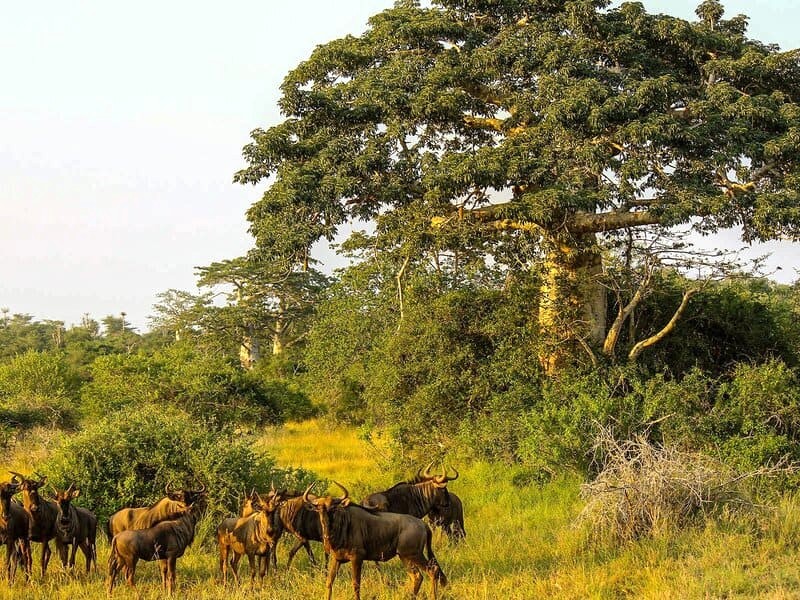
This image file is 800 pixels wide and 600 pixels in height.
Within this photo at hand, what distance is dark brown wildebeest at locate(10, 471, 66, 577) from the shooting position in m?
7.79

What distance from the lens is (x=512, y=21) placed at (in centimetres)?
1598

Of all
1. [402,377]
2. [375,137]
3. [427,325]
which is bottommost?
[402,377]

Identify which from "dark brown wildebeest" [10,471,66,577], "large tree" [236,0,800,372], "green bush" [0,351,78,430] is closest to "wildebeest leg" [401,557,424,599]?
"dark brown wildebeest" [10,471,66,577]

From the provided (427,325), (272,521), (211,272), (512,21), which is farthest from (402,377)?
(211,272)

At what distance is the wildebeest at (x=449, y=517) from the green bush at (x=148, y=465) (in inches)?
85.3

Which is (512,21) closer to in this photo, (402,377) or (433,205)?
(433,205)

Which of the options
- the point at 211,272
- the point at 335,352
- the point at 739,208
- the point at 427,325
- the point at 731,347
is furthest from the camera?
the point at 211,272

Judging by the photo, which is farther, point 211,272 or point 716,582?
point 211,272

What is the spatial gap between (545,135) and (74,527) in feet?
29.9

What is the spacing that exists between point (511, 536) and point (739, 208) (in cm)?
665

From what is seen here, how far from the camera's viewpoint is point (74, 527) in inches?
320

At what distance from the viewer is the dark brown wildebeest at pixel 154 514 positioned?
790 centimetres

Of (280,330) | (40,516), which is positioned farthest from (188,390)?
(280,330)

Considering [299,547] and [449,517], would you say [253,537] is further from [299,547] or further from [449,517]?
[449,517]
